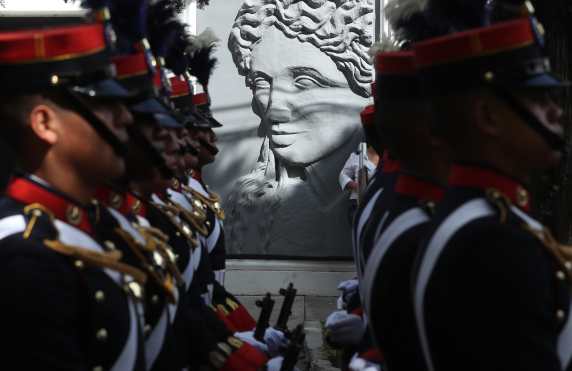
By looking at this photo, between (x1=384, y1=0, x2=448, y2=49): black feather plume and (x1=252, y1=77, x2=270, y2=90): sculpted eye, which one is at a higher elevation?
(x1=384, y1=0, x2=448, y2=49): black feather plume

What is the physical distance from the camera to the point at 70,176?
2850 mm

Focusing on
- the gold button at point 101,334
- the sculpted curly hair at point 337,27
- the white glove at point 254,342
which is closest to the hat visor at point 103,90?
the gold button at point 101,334

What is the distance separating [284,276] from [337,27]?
2.89 m

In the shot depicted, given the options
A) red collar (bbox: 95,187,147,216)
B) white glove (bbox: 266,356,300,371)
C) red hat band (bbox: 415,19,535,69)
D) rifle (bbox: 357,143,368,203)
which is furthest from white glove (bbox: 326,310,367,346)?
rifle (bbox: 357,143,368,203)

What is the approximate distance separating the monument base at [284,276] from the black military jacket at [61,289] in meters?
9.09

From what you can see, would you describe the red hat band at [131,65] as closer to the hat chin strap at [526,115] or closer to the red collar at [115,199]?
the red collar at [115,199]

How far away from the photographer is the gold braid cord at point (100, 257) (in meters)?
2.71

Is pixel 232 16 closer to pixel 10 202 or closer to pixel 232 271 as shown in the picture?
pixel 232 271

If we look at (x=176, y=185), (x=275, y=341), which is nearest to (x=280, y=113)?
(x=176, y=185)

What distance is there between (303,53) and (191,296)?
750 centimetres

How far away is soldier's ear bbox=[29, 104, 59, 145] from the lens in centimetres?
279

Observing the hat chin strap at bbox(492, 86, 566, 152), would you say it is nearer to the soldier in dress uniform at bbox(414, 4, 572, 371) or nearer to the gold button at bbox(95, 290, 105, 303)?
the soldier in dress uniform at bbox(414, 4, 572, 371)

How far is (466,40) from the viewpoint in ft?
8.82

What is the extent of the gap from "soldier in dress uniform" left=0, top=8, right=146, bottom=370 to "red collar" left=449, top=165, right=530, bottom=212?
0.93 meters
